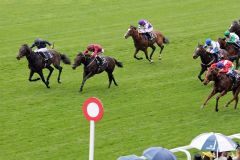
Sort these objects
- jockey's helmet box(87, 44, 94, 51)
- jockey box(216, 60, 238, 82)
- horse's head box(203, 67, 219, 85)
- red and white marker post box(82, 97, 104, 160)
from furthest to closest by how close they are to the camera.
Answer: jockey's helmet box(87, 44, 94, 51) < jockey box(216, 60, 238, 82) < horse's head box(203, 67, 219, 85) < red and white marker post box(82, 97, 104, 160)

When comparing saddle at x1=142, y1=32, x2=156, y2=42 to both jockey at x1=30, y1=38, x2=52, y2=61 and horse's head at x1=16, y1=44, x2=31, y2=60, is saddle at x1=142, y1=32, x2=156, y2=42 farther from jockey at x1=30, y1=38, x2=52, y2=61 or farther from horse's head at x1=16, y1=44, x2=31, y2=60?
horse's head at x1=16, y1=44, x2=31, y2=60

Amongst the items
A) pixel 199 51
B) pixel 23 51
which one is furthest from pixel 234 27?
pixel 23 51

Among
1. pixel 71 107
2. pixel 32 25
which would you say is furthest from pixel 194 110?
pixel 32 25

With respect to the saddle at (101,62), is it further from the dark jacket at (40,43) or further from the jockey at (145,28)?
the jockey at (145,28)

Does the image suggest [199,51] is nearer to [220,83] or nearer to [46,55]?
[220,83]

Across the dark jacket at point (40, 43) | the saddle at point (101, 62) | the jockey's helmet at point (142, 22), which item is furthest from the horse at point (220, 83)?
the jockey's helmet at point (142, 22)

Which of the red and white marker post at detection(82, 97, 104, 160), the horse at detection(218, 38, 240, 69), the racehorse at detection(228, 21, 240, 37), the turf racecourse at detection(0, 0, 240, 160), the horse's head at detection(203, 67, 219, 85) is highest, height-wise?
the red and white marker post at detection(82, 97, 104, 160)

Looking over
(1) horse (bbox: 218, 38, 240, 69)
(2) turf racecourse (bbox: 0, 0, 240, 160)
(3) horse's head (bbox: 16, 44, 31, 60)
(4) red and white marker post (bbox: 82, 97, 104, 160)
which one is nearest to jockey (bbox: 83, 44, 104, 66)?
(2) turf racecourse (bbox: 0, 0, 240, 160)

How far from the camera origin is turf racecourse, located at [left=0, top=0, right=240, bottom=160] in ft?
49.4

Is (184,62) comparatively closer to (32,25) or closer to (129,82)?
(129,82)

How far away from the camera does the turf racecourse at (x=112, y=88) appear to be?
49.4ft

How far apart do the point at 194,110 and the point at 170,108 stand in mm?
567

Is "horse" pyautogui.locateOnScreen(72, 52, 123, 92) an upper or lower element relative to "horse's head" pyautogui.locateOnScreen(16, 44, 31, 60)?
lower

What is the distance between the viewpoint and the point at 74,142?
14.9m
